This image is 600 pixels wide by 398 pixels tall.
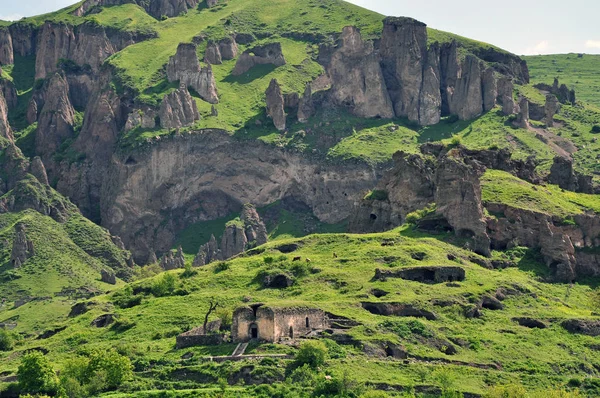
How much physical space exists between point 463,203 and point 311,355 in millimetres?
44161

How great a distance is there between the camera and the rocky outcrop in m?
162

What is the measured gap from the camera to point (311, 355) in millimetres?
122312

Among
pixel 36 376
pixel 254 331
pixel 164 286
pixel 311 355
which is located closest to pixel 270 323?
pixel 254 331

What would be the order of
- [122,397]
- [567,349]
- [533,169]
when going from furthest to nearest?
[533,169], [567,349], [122,397]

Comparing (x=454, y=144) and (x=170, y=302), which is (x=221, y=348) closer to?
(x=170, y=302)

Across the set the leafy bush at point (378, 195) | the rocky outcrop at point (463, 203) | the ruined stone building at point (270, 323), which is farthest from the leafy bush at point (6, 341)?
the rocky outcrop at point (463, 203)

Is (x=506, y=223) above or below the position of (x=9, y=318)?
above

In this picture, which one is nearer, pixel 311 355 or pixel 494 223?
pixel 311 355

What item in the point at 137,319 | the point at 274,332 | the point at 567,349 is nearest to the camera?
the point at 274,332

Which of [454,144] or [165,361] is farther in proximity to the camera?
[454,144]

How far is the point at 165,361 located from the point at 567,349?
34.4 m

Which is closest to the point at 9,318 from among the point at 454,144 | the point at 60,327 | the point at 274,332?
the point at 60,327

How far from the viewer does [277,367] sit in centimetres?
12181

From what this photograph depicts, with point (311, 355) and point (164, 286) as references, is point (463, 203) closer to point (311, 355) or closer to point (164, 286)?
point (164, 286)
